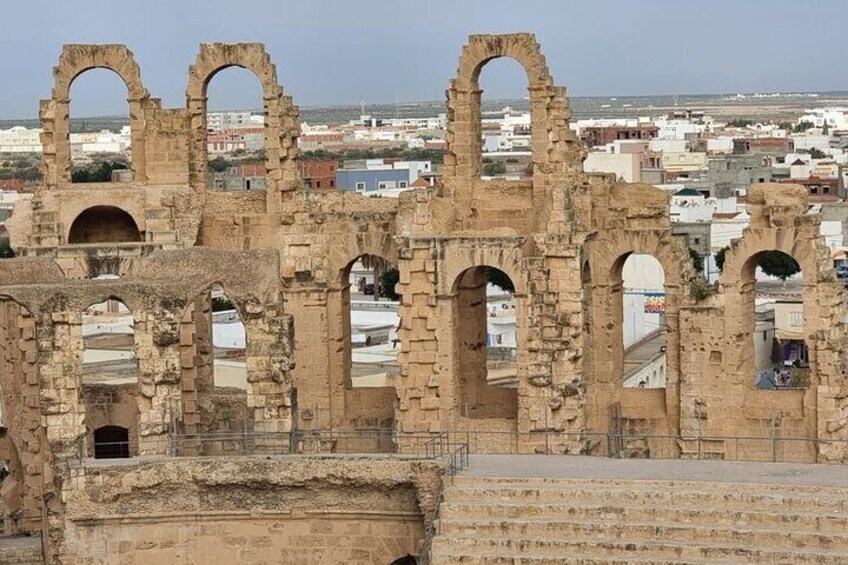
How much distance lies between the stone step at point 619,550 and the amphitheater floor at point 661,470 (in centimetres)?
150

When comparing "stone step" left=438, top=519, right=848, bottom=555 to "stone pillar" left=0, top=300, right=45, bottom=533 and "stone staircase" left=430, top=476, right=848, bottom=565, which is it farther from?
"stone pillar" left=0, top=300, right=45, bottom=533

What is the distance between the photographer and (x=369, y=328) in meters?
62.5

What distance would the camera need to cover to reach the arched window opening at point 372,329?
4097 cm

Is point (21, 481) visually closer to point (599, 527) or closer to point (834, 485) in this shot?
point (599, 527)

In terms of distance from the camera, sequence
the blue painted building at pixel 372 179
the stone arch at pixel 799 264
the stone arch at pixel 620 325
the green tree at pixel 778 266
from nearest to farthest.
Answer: the stone arch at pixel 799 264 < the stone arch at pixel 620 325 < the green tree at pixel 778 266 < the blue painted building at pixel 372 179

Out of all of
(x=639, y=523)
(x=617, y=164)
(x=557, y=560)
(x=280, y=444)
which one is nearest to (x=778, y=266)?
(x=617, y=164)

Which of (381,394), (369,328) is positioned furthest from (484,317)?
(369,328)

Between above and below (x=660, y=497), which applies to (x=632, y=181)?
above

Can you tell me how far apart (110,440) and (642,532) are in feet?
37.8

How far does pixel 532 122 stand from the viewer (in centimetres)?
3791

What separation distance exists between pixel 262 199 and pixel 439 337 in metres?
4.57

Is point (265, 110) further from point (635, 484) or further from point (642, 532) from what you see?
point (642, 532)

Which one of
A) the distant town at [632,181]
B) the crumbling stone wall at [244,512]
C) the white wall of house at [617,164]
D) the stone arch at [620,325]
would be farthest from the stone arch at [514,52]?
the white wall of house at [617,164]

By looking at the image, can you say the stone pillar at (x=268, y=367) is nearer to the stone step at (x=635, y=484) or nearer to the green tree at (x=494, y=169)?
the stone step at (x=635, y=484)
